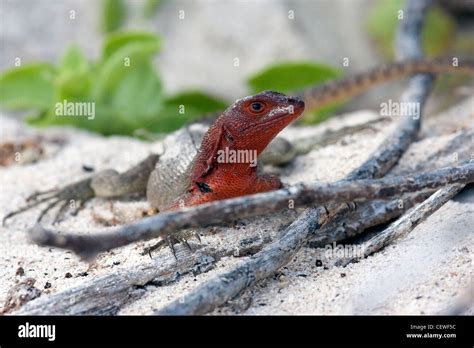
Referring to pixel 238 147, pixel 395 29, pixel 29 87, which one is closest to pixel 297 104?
pixel 238 147

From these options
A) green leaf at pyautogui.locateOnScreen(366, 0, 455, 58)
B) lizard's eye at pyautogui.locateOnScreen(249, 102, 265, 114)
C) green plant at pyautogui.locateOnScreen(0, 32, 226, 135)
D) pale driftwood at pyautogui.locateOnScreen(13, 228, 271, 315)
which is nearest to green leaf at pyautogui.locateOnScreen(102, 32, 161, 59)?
green plant at pyautogui.locateOnScreen(0, 32, 226, 135)

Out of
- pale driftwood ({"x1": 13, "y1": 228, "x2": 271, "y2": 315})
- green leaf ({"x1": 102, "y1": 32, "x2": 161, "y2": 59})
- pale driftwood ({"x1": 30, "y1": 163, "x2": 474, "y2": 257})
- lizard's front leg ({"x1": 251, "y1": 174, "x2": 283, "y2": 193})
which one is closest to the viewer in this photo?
pale driftwood ({"x1": 30, "y1": 163, "x2": 474, "y2": 257})

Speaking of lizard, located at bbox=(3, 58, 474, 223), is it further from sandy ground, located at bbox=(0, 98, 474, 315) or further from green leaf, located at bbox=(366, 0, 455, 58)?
green leaf, located at bbox=(366, 0, 455, 58)

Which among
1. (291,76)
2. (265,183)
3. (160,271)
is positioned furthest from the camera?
(291,76)

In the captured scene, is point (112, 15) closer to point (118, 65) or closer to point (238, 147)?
point (118, 65)

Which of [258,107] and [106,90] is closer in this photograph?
[258,107]

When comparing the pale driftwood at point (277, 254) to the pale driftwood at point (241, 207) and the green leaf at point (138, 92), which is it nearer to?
the pale driftwood at point (241, 207)
